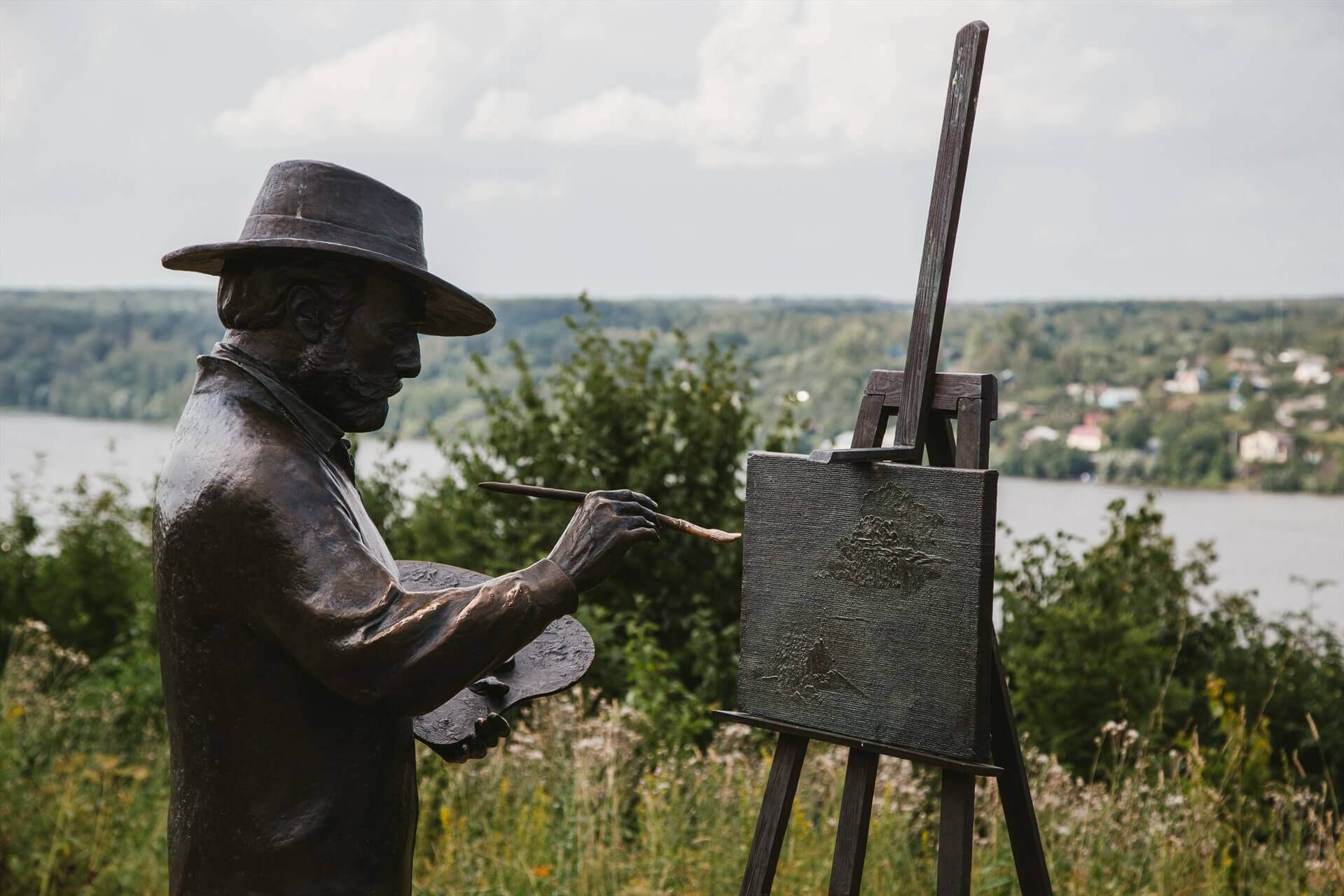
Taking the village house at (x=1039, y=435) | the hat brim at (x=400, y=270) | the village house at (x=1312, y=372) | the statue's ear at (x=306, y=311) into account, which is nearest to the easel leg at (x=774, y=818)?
the hat brim at (x=400, y=270)

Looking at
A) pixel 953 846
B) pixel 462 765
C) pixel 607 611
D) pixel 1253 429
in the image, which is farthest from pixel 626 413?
pixel 953 846

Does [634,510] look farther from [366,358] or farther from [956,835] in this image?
[956,835]

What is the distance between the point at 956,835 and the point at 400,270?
1.87 meters

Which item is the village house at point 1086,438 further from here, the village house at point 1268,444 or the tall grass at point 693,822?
the tall grass at point 693,822

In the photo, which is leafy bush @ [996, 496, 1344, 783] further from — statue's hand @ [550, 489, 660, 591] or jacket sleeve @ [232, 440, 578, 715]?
jacket sleeve @ [232, 440, 578, 715]

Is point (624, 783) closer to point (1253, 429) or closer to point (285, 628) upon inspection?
point (285, 628)

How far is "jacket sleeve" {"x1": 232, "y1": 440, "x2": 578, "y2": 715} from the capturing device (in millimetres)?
2014

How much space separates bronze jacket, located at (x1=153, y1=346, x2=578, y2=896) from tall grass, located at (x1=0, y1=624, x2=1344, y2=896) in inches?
85.0

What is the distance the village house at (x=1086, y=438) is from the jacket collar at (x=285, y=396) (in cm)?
491

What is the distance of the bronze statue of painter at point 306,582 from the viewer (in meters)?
2.04

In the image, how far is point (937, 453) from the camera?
129 inches

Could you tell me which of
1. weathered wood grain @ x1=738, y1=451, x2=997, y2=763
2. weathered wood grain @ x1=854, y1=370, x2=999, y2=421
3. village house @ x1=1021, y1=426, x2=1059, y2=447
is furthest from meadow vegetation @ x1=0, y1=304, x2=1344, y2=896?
weathered wood grain @ x1=854, y1=370, x2=999, y2=421

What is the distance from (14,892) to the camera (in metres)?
4.99

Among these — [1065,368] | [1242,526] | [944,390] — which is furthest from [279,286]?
[1242,526]
